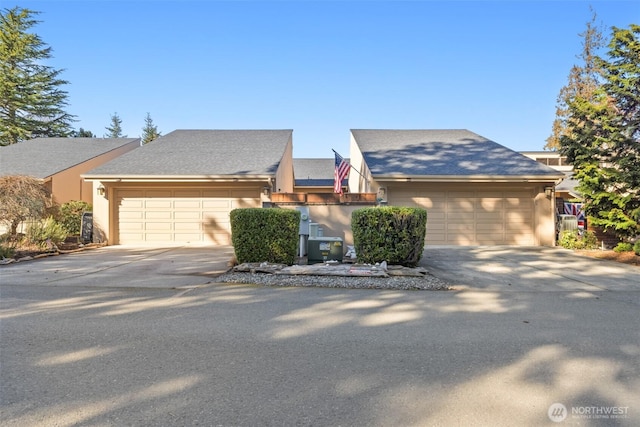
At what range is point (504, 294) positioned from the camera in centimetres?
670

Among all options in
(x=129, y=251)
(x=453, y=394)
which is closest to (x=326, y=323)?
(x=453, y=394)

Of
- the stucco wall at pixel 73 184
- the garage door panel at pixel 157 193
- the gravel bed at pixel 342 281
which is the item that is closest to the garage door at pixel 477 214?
the gravel bed at pixel 342 281

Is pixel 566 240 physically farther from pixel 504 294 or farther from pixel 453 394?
pixel 453 394

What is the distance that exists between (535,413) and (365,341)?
70.5 inches

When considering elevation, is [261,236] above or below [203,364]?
above

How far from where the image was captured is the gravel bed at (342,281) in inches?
281

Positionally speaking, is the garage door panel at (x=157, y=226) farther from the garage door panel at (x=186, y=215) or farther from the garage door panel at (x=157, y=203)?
the garage door panel at (x=157, y=203)

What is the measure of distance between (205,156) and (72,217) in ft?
18.2

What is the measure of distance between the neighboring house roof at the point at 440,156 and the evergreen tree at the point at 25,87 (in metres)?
27.9

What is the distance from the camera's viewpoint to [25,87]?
31.6 metres

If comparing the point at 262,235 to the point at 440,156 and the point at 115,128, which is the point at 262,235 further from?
the point at 115,128

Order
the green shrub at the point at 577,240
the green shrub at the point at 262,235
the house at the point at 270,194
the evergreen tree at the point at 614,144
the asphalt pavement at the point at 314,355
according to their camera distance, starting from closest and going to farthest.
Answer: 1. the asphalt pavement at the point at 314,355
2. the green shrub at the point at 262,235
3. the evergreen tree at the point at 614,144
4. the green shrub at the point at 577,240
5. the house at the point at 270,194

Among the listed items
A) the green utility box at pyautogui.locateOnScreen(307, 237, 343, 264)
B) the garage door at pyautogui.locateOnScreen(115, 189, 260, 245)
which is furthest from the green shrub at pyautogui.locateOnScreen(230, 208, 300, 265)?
the garage door at pyautogui.locateOnScreen(115, 189, 260, 245)

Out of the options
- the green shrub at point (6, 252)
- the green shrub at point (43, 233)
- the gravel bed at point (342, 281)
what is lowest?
the gravel bed at point (342, 281)
